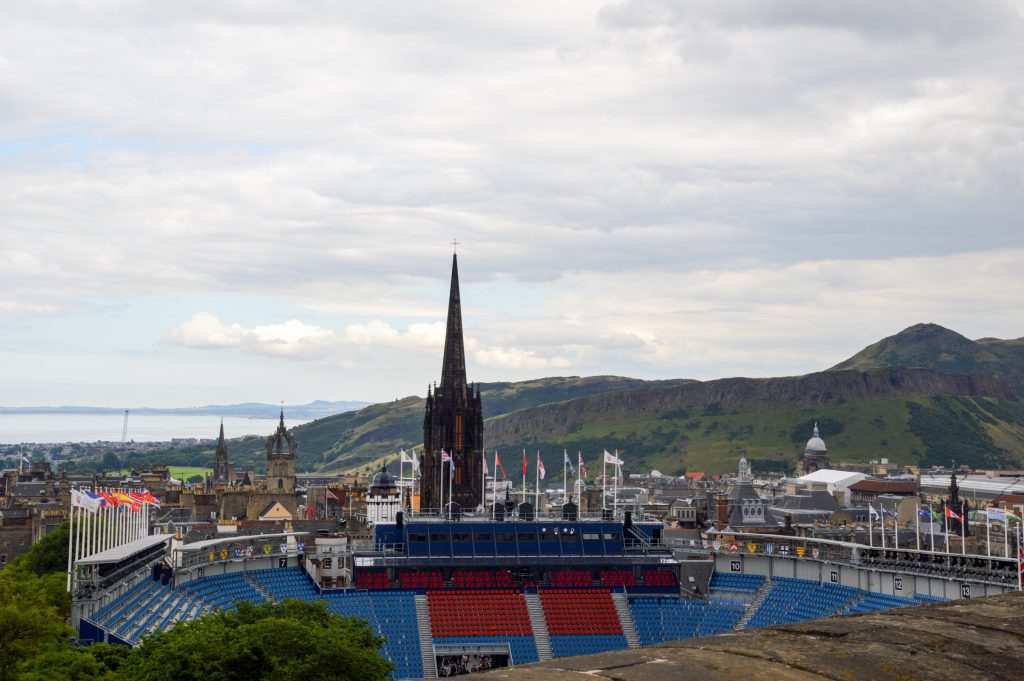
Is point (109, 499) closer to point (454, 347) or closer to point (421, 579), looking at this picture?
point (421, 579)

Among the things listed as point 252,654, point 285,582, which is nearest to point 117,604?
point 252,654

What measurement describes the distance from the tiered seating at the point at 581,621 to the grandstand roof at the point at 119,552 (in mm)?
28636

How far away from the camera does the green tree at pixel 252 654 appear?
51875 millimetres

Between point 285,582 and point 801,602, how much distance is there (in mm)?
37922

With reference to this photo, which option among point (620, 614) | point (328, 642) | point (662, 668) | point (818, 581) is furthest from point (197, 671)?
point (818, 581)

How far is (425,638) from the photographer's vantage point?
299ft

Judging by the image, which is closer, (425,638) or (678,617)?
(425,638)

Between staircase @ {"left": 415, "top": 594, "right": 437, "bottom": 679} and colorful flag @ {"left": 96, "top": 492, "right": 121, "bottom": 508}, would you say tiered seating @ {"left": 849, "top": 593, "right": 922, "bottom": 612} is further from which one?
colorful flag @ {"left": 96, "top": 492, "right": 121, "bottom": 508}

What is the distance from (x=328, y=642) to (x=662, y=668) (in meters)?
45.6

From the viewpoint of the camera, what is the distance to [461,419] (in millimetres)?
165000

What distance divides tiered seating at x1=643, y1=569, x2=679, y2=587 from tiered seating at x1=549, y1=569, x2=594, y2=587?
14.3 ft

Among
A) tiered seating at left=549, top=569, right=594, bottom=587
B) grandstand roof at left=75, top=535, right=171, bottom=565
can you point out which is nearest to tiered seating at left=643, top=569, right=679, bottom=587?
tiered seating at left=549, top=569, right=594, bottom=587

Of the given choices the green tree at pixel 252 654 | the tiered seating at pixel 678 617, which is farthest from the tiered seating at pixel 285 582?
the green tree at pixel 252 654

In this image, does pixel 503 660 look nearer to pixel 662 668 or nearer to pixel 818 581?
pixel 818 581
